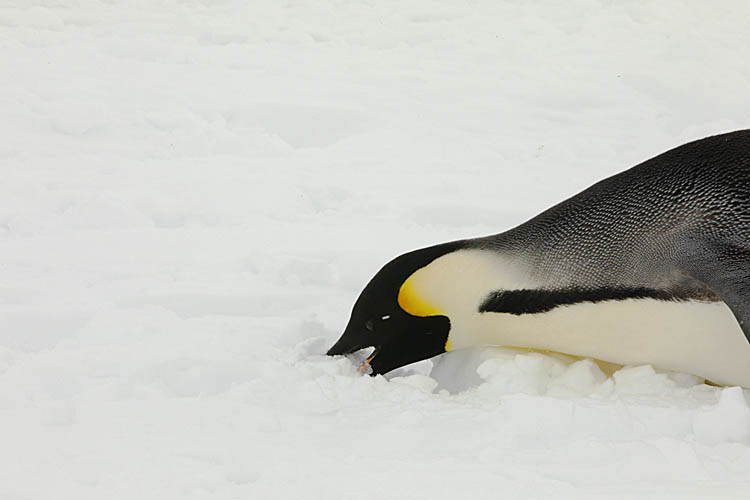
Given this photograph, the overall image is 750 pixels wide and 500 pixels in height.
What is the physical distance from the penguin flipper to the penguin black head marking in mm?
669

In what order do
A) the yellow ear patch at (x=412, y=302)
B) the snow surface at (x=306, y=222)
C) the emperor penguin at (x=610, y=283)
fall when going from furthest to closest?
the yellow ear patch at (x=412, y=302), the emperor penguin at (x=610, y=283), the snow surface at (x=306, y=222)

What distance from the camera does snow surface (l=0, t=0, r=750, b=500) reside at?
1.88 m

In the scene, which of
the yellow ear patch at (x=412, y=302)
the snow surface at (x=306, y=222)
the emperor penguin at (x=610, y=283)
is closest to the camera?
the snow surface at (x=306, y=222)

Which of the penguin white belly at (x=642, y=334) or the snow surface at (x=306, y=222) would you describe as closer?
the snow surface at (x=306, y=222)

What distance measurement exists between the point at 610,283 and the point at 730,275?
31 centimetres

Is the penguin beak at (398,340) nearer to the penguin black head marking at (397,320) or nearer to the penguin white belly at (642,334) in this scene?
the penguin black head marking at (397,320)

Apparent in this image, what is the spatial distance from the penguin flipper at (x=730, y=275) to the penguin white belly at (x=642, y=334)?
11 centimetres

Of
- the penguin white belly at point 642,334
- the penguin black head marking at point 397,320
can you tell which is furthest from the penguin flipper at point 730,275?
the penguin black head marking at point 397,320

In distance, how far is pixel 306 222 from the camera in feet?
11.5

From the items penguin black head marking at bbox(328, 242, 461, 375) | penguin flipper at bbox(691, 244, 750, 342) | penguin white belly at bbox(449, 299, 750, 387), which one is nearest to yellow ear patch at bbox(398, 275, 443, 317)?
penguin black head marking at bbox(328, 242, 461, 375)

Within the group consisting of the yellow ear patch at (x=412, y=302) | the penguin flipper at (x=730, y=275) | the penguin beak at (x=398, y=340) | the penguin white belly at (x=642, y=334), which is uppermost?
the penguin flipper at (x=730, y=275)

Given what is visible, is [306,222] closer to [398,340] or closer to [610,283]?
[398,340]

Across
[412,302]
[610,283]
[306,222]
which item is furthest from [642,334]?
[306,222]

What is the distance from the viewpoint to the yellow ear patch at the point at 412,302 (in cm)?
249
